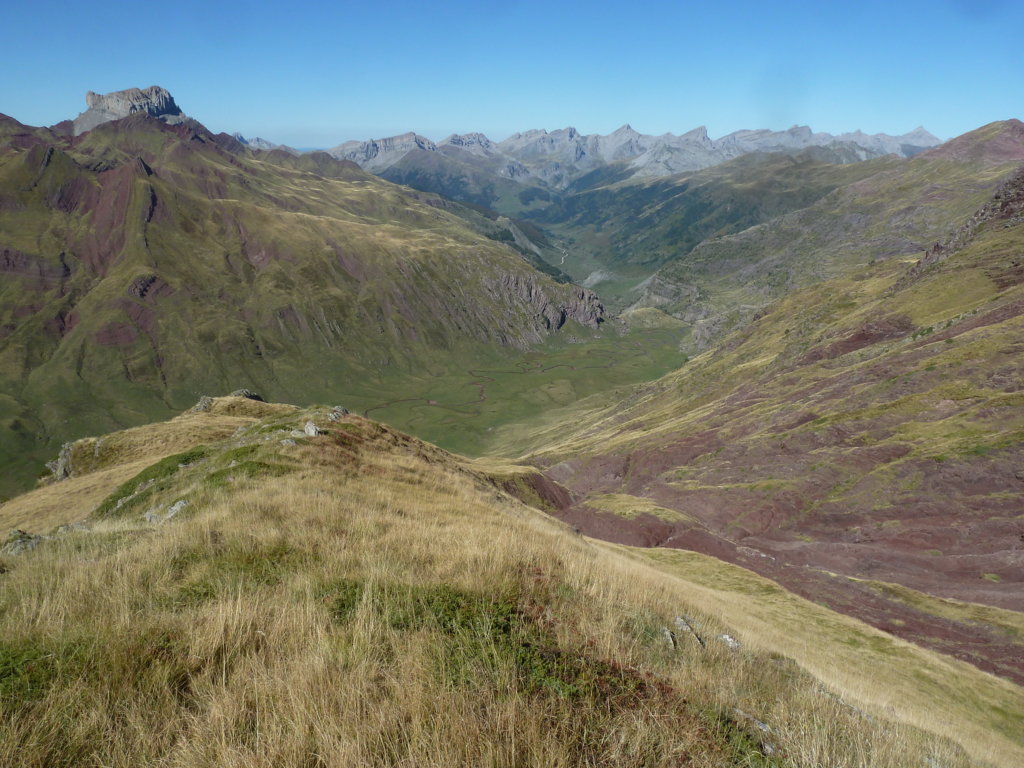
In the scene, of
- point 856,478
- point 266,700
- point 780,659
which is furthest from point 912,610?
point 266,700

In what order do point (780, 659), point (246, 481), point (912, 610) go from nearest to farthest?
point (780, 659), point (246, 481), point (912, 610)

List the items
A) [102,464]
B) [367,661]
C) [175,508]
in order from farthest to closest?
[102,464] < [175,508] < [367,661]

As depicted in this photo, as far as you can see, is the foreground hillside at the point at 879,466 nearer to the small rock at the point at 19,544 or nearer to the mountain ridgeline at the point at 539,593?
the mountain ridgeline at the point at 539,593

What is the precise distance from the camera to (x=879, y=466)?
174 ft

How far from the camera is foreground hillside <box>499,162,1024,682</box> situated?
129 feet

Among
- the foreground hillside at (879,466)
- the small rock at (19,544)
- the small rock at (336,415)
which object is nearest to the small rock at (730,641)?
the small rock at (19,544)

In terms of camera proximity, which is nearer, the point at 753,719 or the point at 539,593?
the point at 753,719

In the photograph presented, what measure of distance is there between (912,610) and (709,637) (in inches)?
1584

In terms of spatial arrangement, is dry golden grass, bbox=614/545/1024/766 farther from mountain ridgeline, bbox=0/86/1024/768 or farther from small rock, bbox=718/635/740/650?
small rock, bbox=718/635/740/650

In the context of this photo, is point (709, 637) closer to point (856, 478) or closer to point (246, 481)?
point (246, 481)

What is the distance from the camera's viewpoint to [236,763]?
3416 millimetres

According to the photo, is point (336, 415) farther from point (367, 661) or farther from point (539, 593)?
point (367, 661)

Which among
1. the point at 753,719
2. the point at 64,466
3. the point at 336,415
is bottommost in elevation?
the point at 64,466

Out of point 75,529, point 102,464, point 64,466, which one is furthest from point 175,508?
point 64,466
